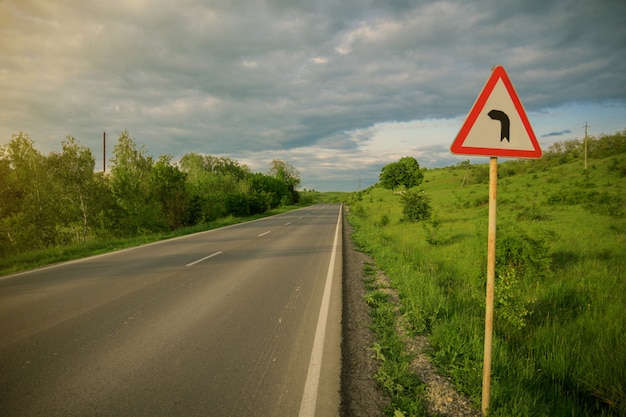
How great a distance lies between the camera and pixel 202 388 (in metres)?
2.98

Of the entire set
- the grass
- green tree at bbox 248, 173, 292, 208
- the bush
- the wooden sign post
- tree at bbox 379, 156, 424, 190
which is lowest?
the grass

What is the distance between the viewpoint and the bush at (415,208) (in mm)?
20558

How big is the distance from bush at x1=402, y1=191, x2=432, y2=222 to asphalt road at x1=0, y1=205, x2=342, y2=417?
14.8 m

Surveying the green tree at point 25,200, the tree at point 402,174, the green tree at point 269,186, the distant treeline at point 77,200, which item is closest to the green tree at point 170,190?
the distant treeline at point 77,200

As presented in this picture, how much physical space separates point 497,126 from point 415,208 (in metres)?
19.0

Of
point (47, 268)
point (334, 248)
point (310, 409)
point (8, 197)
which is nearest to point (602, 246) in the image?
point (334, 248)

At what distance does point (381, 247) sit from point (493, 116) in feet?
29.7

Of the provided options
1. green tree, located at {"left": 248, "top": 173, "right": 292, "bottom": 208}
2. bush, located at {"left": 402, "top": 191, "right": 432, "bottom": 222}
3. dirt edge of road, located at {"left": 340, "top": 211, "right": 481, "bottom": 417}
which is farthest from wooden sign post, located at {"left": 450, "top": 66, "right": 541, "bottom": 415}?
green tree, located at {"left": 248, "top": 173, "right": 292, "bottom": 208}

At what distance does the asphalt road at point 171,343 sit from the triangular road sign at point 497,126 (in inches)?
106

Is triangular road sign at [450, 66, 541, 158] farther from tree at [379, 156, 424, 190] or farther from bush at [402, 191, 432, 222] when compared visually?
tree at [379, 156, 424, 190]

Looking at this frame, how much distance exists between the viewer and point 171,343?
12.9ft

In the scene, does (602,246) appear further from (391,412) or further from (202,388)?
(202,388)

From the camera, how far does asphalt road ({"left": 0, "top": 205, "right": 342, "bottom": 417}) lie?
2812 millimetres

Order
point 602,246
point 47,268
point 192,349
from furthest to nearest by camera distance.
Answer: point 602,246 < point 47,268 < point 192,349
